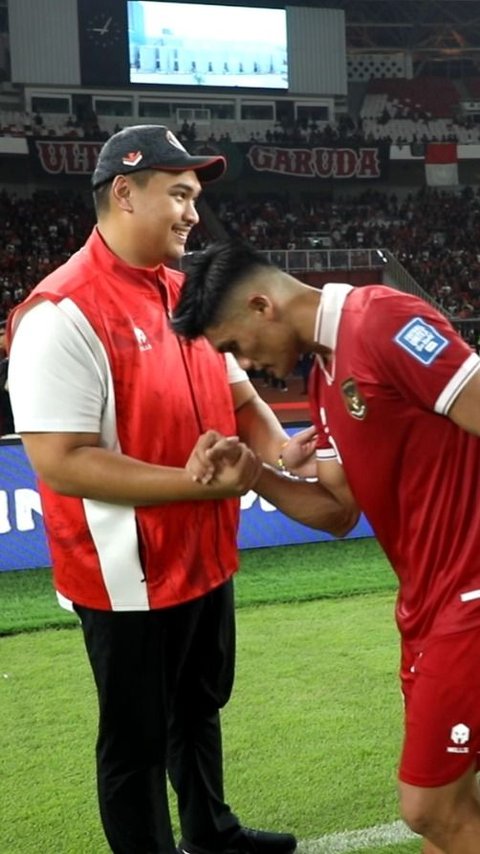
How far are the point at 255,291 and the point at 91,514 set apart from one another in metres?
0.76

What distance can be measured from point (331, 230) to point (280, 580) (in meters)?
26.9

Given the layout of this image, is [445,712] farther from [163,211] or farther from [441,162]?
[441,162]

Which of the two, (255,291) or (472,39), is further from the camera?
(472,39)

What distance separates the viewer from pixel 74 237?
29188 mm

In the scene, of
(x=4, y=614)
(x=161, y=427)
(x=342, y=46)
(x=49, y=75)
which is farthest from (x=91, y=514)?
(x=342, y=46)

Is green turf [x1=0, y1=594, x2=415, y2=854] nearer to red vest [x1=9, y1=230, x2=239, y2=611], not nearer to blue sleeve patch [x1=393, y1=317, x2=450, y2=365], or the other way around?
red vest [x1=9, y1=230, x2=239, y2=611]

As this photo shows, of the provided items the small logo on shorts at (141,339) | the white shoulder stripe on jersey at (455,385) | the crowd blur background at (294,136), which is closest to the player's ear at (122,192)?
the small logo on shorts at (141,339)

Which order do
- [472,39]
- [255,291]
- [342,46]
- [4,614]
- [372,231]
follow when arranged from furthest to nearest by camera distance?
[472,39]
[342,46]
[372,231]
[4,614]
[255,291]

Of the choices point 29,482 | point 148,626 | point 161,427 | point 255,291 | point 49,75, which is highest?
point 49,75

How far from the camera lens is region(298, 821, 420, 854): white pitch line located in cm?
313

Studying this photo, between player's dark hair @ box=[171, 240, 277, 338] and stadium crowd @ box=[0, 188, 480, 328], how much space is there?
77.0 feet

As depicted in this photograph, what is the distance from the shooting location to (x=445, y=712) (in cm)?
210

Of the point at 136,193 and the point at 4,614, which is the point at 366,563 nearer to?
the point at 4,614

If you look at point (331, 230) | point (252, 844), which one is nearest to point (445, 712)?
point (252, 844)
